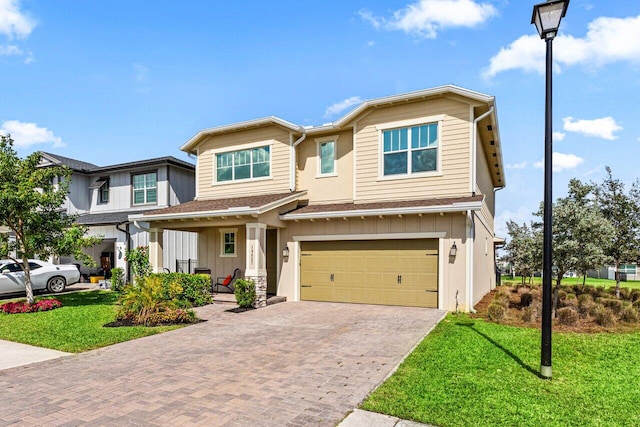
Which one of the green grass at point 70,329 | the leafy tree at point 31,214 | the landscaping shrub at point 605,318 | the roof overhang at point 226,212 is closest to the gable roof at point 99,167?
the roof overhang at point 226,212

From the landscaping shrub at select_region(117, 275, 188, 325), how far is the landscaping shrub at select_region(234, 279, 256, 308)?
2018 mm

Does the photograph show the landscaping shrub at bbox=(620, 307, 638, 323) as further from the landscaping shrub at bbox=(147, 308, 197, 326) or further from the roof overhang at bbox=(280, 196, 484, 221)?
the landscaping shrub at bbox=(147, 308, 197, 326)

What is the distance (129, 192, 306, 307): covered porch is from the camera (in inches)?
484

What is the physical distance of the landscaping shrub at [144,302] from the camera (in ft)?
32.5

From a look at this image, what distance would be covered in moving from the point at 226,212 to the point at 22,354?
6537 millimetres

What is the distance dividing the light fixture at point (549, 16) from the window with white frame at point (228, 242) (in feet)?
41.7

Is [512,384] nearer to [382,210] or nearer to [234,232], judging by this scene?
[382,210]

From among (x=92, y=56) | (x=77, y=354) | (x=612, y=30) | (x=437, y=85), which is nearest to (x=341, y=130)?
(x=437, y=85)

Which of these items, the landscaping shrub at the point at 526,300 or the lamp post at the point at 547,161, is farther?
the landscaping shrub at the point at 526,300

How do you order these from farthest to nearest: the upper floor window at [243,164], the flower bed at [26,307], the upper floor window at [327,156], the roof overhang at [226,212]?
the upper floor window at [243,164], the upper floor window at [327,156], the roof overhang at [226,212], the flower bed at [26,307]

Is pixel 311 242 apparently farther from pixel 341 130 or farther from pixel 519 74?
pixel 519 74

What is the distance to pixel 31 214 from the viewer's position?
12211mm

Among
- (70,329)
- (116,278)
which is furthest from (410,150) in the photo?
(116,278)

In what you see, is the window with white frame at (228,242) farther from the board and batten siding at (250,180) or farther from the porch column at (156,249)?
the porch column at (156,249)
